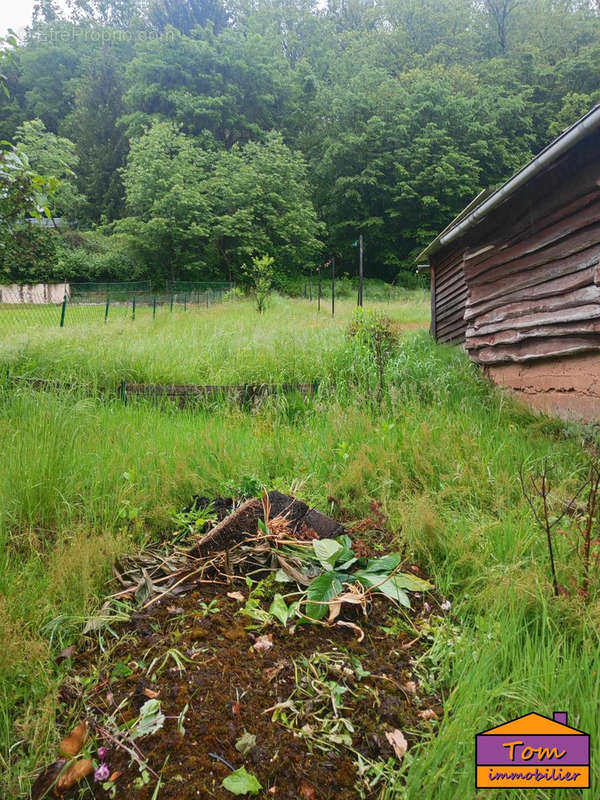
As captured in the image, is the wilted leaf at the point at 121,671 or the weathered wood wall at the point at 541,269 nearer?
the wilted leaf at the point at 121,671

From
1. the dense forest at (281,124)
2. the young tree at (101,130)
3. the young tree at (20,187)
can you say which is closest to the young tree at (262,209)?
the dense forest at (281,124)

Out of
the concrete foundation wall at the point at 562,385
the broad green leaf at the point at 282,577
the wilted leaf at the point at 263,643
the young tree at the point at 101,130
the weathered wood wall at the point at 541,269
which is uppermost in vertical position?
the young tree at the point at 101,130

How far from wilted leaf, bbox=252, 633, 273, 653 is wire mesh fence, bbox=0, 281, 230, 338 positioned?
10507 mm

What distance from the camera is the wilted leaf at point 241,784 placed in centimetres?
90

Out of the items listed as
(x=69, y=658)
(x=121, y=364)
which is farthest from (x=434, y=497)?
(x=121, y=364)

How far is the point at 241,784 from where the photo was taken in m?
0.91

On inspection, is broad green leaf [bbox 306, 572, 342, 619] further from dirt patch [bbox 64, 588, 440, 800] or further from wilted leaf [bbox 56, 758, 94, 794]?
wilted leaf [bbox 56, 758, 94, 794]

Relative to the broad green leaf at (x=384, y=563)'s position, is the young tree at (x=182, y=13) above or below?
above

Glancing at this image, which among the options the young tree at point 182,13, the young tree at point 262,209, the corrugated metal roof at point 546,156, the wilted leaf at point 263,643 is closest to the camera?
the wilted leaf at point 263,643

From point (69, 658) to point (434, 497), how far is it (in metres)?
1.92

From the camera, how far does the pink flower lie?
93 centimetres

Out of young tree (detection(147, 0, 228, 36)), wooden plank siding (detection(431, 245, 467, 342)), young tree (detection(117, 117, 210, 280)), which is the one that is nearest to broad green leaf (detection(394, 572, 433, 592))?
wooden plank siding (detection(431, 245, 467, 342))

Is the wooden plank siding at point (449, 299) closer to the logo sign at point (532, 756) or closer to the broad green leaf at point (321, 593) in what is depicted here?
the broad green leaf at point (321, 593)

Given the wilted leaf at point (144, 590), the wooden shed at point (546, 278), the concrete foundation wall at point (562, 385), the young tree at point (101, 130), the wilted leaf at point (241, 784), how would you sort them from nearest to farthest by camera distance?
1. the wilted leaf at point (241, 784)
2. the wilted leaf at point (144, 590)
3. the wooden shed at point (546, 278)
4. the concrete foundation wall at point (562, 385)
5. the young tree at point (101, 130)
